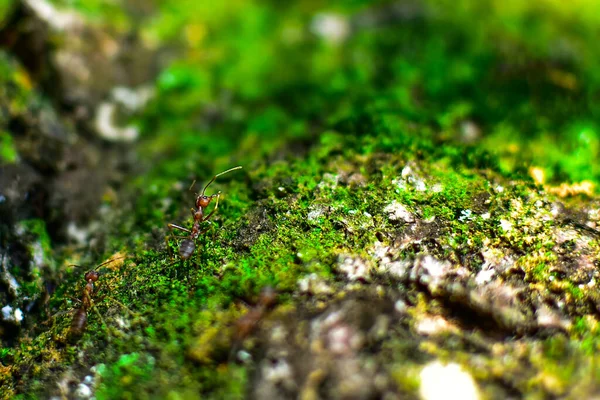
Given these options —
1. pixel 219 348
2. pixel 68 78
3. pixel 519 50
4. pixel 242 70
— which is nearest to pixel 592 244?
pixel 219 348

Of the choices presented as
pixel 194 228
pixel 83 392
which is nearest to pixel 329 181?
pixel 194 228

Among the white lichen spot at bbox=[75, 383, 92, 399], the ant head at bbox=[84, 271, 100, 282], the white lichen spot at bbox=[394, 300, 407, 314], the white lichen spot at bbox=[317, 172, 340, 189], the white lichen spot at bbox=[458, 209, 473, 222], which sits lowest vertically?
the white lichen spot at bbox=[75, 383, 92, 399]

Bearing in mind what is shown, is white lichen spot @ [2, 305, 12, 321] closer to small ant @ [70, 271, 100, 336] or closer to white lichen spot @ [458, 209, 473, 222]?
small ant @ [70, 271, 100, 336]

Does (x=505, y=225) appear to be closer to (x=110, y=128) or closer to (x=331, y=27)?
(x=331, y=27)

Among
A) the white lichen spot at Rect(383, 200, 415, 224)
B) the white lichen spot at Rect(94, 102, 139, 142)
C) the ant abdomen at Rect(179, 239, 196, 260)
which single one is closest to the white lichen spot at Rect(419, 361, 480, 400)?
the white lichen spot at Rect(383, 200, 415, 224)

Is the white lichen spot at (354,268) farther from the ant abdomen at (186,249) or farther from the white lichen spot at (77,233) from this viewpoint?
the white lichen spot at (77,233)

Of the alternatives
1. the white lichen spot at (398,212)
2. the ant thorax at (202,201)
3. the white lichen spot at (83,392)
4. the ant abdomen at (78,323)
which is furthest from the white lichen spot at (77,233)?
the white lichen spot at (398,212)
